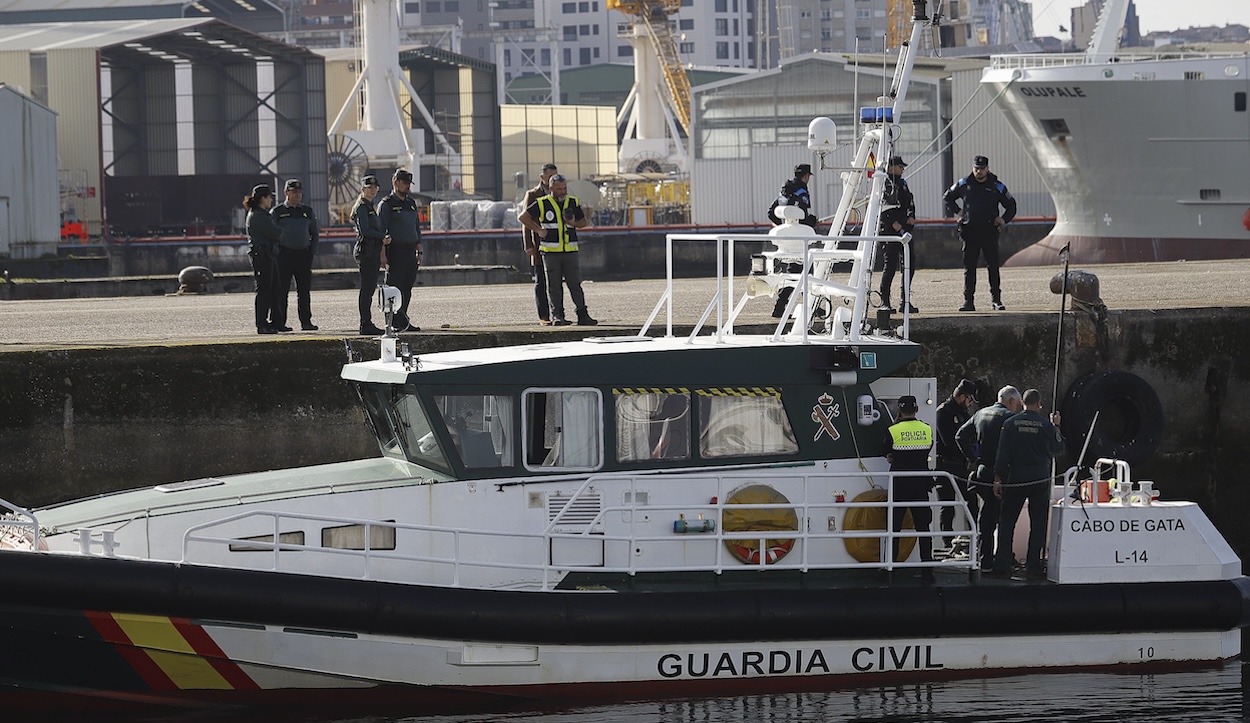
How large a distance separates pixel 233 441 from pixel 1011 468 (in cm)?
579

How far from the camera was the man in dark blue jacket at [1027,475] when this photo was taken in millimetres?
8477

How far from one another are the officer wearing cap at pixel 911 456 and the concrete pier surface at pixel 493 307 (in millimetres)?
3619

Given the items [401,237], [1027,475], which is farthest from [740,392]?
[401,237]

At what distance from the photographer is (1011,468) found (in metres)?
8.52

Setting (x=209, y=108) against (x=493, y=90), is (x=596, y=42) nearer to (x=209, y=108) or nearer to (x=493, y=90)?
(x=493, y=90)

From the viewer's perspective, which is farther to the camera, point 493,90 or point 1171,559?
point 493,90

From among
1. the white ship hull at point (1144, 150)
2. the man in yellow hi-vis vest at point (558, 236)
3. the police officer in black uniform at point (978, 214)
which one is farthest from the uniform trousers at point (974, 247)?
the white ship hull at point (1144, 150)

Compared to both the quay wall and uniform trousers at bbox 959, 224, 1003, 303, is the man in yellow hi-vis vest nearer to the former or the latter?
the quay wall

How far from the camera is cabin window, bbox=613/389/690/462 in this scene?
8.15 metres

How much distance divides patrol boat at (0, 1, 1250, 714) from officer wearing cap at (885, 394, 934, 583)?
0.42ft

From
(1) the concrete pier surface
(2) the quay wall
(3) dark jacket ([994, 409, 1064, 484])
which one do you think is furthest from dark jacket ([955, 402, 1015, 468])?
(1) the concrete pier surface

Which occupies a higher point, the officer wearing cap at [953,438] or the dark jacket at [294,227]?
the dark jacket at [294,227]

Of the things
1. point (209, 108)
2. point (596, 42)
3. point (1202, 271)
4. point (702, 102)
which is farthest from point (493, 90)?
point (596, 42)

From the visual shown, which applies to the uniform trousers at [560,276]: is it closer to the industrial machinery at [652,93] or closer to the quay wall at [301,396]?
the quay wall at [301,396]
